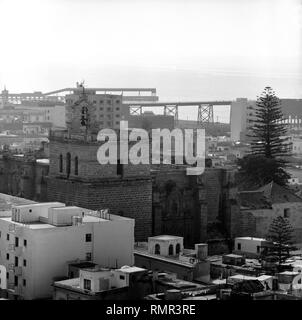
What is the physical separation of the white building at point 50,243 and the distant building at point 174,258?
37.5 inches

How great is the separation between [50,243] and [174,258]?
4003 millimetres

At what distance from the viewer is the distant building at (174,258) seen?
22.5 meters

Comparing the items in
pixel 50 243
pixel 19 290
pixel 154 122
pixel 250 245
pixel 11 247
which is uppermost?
pixel 154 122

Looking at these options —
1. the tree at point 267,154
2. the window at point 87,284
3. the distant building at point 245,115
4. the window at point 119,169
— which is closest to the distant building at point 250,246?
the window at point 119,169

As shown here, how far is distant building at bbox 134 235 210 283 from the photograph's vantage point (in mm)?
22500

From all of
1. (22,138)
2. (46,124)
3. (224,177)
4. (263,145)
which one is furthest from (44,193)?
(46,124)

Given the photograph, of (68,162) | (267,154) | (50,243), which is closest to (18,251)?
(50,243)

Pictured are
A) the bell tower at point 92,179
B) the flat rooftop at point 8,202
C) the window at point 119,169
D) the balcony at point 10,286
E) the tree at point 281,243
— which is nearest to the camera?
the balcony at point 10,286

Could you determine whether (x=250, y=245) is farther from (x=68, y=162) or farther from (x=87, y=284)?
(x=87, y=284)

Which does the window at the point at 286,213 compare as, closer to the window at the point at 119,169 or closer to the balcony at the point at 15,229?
the window at the point at 119,169

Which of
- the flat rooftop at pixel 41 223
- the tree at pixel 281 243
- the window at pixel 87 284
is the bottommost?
the window at pixel 87 284

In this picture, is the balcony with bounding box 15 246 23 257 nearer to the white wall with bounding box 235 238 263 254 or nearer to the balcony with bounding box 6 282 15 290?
the balcony with bounding box 6 282 15 290

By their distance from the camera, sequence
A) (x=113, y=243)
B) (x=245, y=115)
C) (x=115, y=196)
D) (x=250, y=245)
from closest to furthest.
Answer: (x=113, y=243) → (x=250, y=245) → (x=115, y=196) → (x=245, y=115)

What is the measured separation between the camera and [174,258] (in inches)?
956
